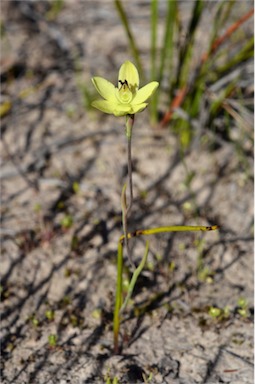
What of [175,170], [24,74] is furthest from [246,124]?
[24,74]

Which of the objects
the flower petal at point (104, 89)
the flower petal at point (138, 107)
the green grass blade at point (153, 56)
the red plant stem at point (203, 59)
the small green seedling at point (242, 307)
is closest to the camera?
the flower petal at point (138, 107)

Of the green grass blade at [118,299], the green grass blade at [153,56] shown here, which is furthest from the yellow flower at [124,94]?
the green grass blade at [153,56]

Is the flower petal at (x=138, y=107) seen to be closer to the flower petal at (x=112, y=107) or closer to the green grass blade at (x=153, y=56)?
the flower petal at (x=112, y=107)

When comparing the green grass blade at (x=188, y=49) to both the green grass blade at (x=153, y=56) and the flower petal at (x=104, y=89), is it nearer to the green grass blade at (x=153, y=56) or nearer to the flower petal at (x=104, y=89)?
the green grass blade at (x=153, y=56)

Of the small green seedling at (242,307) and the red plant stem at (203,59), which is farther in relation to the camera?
the red plant stem at (203,59)

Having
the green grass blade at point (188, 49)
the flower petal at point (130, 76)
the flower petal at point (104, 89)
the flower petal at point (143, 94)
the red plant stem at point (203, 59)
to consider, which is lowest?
the flower petal at point (143, 94)

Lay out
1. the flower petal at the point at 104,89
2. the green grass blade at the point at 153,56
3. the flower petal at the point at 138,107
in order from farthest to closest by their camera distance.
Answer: the green grass blade at the point at 153,56, the flower petal at the point at 104,89, the flower petal at the point at 138,107

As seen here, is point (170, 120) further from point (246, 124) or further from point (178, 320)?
point (178, 320)

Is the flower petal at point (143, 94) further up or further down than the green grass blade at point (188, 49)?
further down
